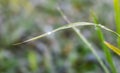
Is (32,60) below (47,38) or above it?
below

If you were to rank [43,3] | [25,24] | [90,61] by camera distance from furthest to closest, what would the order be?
1. [43,3]
2. [25,24]
3. [90,61]

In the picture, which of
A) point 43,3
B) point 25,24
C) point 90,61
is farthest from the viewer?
point 43,3

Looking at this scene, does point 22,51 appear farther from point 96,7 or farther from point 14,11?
point 96,7

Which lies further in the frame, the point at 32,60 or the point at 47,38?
the point at 47,38

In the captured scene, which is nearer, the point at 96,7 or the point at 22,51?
the point at 22,51

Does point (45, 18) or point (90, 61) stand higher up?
point (45, 18)

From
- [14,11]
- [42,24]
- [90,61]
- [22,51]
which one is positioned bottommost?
[90,61]

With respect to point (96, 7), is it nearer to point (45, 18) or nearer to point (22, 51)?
point (45, 18)

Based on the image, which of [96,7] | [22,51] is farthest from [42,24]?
[96,7]
